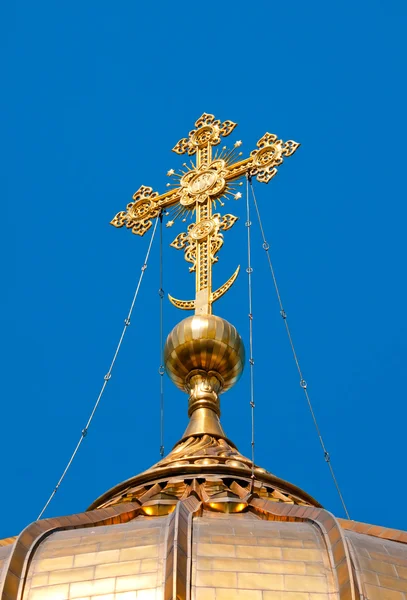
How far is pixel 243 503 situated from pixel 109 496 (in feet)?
8.73

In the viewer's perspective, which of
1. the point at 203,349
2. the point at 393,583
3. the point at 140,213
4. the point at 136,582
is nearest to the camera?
the point at 136,582

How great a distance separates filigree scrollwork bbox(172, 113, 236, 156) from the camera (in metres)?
31.9

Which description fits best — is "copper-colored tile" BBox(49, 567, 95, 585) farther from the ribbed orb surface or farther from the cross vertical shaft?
the cross vertical shaft

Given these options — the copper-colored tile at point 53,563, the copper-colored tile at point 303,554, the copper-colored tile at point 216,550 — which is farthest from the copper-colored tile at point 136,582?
the copper-colored tile at point 303,554

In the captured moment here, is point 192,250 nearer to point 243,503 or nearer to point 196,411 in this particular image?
point 196,411

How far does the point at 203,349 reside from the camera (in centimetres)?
2942

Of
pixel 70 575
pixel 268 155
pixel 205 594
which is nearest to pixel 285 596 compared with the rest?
pixel 205 594

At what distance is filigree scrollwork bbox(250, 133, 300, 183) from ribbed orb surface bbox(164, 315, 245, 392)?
256cm

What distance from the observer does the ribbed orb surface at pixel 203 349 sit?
96.3ft

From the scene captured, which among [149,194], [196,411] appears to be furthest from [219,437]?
[149,194]

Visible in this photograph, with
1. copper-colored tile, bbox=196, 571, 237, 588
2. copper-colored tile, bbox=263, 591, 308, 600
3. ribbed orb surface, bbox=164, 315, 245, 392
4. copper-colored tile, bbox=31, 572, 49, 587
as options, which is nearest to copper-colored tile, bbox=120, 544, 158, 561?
copper-colored tile, bbox=196, 571, 237, 588

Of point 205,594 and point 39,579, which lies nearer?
point 205,594

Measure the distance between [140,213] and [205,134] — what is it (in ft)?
5.70

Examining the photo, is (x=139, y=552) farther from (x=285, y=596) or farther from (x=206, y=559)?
(x=285, y=596)
